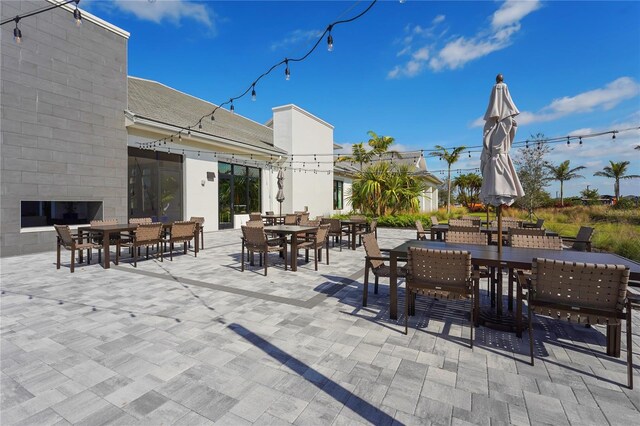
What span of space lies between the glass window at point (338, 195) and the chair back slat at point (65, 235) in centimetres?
1874

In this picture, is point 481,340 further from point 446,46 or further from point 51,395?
point 446,46

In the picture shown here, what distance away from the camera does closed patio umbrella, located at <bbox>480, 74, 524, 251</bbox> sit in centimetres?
375

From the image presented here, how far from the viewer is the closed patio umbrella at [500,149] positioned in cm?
375

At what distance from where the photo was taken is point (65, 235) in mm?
6254

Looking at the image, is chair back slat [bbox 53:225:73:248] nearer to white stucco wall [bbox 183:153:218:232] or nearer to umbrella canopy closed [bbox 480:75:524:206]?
white stucco wall [bbox 183:153:218:232]

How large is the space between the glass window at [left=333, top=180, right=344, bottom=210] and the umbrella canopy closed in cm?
1992

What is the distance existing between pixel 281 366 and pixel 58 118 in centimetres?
996

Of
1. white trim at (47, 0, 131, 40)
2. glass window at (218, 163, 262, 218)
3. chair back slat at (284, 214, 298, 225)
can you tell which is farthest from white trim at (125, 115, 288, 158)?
chair back slat at (284, 214, 298, 225)

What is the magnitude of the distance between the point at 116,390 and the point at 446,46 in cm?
1053

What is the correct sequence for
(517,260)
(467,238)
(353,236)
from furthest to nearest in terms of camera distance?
(353,236) → (467,238) → (517,260)

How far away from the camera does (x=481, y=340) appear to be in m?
3.20

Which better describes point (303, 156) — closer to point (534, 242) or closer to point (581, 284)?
point (534, 242)

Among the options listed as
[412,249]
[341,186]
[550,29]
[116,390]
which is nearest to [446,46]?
[550,29]

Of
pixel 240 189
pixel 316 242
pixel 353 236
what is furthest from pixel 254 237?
pixel 240 189
